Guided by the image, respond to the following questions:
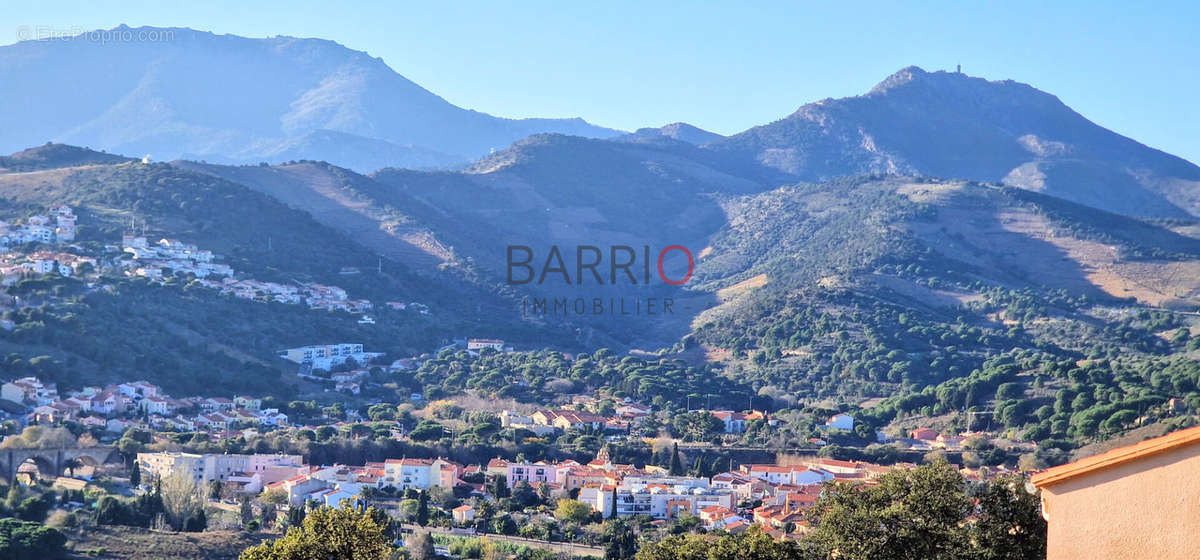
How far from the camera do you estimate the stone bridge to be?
1164 inches

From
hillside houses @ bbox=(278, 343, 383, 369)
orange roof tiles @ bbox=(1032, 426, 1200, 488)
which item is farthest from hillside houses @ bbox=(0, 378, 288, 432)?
orange roof tiles @ bbox=(1032, 426, 1200, 488)

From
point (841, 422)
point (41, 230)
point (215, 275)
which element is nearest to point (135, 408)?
point (215, 275)

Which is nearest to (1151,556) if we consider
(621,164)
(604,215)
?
(604,215)

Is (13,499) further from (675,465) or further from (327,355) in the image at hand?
(327,355)

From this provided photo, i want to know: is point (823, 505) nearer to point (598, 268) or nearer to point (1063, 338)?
point (1063, 338)

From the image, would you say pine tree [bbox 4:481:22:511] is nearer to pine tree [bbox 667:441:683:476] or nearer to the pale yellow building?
pine tree [bbox 667:441:683:476]

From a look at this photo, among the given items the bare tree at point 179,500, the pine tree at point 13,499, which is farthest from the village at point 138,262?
the bare tree at point 179,500

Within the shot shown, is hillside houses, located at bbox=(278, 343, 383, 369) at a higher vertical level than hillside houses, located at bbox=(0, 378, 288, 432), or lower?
higher

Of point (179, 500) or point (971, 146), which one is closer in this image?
point (179, 500)

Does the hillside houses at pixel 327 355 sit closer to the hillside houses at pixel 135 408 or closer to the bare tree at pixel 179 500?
the hillside houses at pixel 135 408

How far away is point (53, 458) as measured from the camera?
3100 cm

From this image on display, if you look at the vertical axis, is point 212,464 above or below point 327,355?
below

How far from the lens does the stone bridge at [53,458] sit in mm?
29578

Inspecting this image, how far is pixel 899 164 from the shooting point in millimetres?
129625
